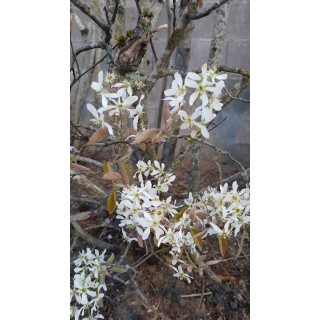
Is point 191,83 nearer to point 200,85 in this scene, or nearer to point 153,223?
point 200,85

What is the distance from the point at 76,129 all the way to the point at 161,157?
188 millimetres

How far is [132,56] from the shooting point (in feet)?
2.50

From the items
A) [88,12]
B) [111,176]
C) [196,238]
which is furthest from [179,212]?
[88,12]

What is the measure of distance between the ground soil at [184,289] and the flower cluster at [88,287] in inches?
1.7

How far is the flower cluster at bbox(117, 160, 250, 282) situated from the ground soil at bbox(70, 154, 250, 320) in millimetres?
115

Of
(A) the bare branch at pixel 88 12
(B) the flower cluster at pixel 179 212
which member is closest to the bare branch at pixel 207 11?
(A) the bare branch at pixel 88 12

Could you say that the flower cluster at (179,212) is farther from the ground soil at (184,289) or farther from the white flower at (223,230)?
the ground soil at (184,289)

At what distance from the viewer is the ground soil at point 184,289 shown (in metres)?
0.88

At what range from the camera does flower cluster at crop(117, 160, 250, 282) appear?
0.73 metres

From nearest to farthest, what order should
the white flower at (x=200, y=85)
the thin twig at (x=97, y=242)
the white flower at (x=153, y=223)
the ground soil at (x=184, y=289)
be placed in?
the white flower at (x=200, y=85) → the white flower at (x=153, y=223) → the ground soil at (x=184, y=289) → the thin twig at (x=97, y=242)

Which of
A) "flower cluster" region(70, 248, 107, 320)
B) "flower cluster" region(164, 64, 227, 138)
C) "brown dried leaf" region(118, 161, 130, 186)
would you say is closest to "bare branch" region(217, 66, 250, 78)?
"flower cluster" region(164, 64, 227, 138)

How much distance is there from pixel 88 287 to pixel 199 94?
454 mm
